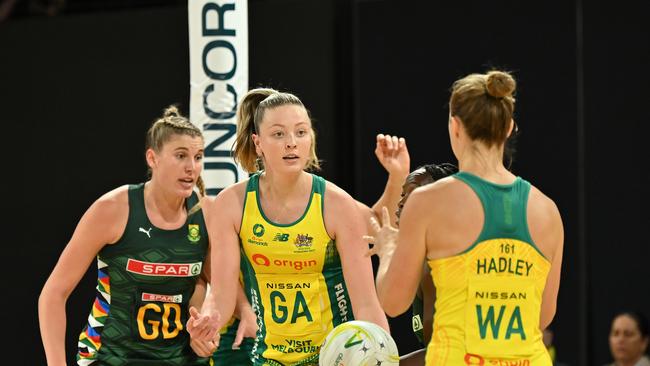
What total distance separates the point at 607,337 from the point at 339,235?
304 cm

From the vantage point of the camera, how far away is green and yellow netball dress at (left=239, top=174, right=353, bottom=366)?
3.62 m

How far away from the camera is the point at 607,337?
19.9ft

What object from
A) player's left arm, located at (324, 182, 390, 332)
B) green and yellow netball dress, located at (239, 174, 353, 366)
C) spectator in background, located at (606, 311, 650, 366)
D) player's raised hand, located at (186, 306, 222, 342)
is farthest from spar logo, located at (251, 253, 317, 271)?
spectator in background, located at (606, 311, 650, 366)

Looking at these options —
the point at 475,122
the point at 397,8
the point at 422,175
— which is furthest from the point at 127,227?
the point at 397,8

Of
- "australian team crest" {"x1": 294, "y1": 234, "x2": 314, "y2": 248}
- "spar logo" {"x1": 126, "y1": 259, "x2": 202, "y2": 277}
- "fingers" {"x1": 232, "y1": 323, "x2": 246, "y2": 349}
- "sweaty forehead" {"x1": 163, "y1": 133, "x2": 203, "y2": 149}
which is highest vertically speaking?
"sweaty forehead" {"x1": 163, "y1": 133, "x2": 203, "y2": 149}

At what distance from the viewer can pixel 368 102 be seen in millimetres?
6625

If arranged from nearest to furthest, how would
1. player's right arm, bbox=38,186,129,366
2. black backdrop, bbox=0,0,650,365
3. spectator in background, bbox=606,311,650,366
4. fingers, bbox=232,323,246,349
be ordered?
1. fingers, bbox=232,323,246,349
2. player's right arm, bbox=38,186,129,366
3. spectator in background, bbox=606,311,650,366
4. black backdrop, bbox=0,0,650,365

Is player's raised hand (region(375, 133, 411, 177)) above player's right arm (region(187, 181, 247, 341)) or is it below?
above

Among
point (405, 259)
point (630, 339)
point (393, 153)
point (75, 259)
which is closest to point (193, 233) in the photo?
point (75, 259)

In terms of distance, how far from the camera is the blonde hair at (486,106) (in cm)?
273

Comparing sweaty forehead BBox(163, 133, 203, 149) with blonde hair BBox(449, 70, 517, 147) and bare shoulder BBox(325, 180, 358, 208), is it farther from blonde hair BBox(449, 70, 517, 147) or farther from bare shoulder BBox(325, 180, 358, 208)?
blonde hair BBox(449, 70, 517, 147)

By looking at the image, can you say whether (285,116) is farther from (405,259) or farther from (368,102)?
(368,102)

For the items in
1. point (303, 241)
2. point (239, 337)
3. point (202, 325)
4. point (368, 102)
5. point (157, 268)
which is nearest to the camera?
point (202, 325)

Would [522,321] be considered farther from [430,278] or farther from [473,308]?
[430,278]
